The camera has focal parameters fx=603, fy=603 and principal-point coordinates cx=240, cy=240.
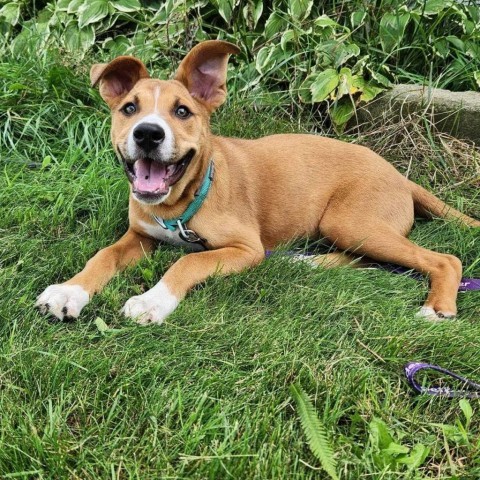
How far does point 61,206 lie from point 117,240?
1.53ft

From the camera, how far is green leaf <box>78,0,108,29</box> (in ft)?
19.1

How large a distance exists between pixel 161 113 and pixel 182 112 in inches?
5.9

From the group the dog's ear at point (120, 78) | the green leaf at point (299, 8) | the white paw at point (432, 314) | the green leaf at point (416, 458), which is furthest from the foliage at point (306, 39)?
the green leaf at point (416, 458)

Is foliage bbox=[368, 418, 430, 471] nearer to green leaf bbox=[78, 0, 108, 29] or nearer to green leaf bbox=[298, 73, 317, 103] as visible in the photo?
green leaf bbox=[298, 73, 317, 103]

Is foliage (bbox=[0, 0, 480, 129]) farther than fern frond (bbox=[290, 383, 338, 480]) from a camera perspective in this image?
Yes

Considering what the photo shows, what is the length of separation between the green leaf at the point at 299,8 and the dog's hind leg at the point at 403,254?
8.46ft

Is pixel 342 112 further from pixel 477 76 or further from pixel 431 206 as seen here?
pixel 431 206

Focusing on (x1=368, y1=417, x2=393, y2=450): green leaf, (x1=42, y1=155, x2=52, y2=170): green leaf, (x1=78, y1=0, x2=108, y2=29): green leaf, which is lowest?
(x1=368, y1=417, x2=393, y2=450): green leaf

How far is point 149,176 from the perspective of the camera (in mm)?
3389

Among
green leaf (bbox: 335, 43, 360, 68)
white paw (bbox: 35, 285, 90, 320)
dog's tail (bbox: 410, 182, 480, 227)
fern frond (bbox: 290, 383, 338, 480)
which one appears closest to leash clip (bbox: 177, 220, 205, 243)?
white paw (bbox: 35, 285, 90, 320)

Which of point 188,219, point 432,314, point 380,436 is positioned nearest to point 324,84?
point 188,219

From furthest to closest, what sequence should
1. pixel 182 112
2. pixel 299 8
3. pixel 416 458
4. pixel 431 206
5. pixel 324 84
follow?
pixel 299 8
pixel 324 84
pixel 431 206
pixel 182 112
pixel 416 458

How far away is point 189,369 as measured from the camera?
2.62m

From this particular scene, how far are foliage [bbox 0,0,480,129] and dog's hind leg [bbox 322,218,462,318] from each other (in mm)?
1723
